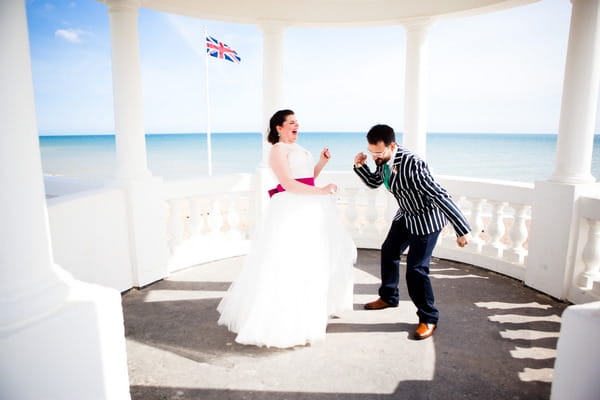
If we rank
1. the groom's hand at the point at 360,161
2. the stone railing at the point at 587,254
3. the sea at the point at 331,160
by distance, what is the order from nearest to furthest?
the groom's hand at the point at 360,161 → the stone railing at the point at 587,254 → the sea at the point at 331,160

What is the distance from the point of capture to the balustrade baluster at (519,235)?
4.94m

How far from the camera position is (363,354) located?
3297mm

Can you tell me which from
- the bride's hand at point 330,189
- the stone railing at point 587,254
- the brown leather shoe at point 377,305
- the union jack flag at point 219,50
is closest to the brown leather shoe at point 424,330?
the brown leather shoe at point 377,305

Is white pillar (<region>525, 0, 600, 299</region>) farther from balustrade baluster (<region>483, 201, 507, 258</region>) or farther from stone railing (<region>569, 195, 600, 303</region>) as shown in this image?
balustrade baluster (<region>483, 201, 507, 258</region>)

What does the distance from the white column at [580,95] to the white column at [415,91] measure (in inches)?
76.0

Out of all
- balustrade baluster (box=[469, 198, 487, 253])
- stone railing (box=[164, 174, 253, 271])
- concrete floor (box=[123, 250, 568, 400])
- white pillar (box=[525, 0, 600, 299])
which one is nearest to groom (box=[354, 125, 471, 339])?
concrete floor (box=[123, 250, 568, 400])

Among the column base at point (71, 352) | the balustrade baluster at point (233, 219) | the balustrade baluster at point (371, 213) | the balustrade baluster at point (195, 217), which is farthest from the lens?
the balustrade baluster at point (371, 213)

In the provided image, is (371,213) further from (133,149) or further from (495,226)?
(133,149)

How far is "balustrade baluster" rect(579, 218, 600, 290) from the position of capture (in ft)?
13.4

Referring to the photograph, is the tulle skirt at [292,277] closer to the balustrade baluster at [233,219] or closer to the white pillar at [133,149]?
the white pillar at [133,149]

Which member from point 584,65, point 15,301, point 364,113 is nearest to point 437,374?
point 15,301

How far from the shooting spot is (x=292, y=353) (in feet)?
10.9

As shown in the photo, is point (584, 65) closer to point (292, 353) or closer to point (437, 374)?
point (437, 374)

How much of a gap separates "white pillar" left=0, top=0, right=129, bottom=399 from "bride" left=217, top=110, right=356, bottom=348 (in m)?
1.52
